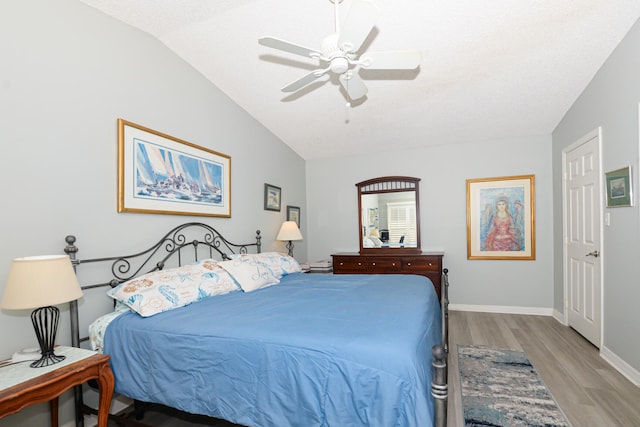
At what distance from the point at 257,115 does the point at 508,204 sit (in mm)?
3513

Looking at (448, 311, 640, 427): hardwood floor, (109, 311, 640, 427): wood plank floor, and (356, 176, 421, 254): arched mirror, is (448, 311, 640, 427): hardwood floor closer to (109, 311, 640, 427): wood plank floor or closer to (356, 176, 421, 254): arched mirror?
(109, 311, 640, 427): wood plank floor

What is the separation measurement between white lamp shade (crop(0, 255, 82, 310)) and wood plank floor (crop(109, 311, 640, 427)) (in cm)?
118

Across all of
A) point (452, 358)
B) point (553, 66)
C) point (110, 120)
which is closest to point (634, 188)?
point (553, 66)

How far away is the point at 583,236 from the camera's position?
341 centimetres

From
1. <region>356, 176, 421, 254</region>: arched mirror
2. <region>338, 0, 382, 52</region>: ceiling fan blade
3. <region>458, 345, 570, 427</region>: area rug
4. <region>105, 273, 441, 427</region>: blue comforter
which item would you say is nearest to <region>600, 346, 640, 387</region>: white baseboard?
<region>458, 345, 570, 427</region>: area rug

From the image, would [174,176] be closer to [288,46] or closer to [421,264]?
[288,46]

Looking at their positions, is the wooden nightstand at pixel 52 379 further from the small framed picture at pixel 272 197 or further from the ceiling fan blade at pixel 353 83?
the small framed picture at pixel 272 197

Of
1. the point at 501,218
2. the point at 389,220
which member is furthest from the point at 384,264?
the point at 501,218

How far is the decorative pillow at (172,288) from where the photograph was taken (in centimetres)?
205

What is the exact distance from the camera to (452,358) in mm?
2994

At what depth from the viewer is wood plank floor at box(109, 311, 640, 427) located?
2119 mm

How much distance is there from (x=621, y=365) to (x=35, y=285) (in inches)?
160

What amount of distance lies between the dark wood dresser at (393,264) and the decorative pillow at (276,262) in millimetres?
1208

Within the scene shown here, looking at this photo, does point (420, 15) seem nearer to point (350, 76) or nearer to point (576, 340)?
point (350, 76)
